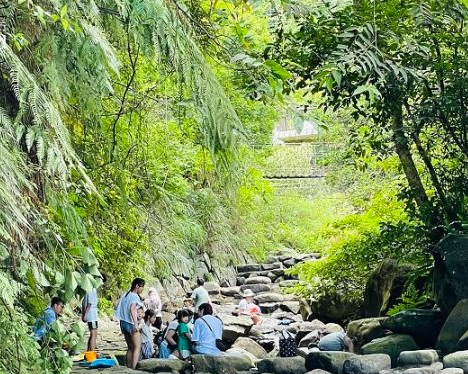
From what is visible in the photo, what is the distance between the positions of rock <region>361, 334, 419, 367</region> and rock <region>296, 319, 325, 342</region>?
3982 millimetres

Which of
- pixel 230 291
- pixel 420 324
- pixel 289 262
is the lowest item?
pixel 420 324

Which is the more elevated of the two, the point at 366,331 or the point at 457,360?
the point at 366,331

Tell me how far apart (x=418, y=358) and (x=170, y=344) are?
3.29 m

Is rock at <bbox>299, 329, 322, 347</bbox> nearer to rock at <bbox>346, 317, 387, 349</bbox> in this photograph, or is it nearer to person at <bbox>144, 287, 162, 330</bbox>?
rock at <bbox>346, 317, 387, 349</bbox>

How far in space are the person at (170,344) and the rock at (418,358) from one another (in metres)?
2.96

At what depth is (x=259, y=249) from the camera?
953 inches

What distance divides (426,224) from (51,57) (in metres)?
6.32

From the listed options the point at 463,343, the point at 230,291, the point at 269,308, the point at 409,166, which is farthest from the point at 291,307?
the point at 463,343

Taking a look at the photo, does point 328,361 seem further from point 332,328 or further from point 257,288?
point 257,288

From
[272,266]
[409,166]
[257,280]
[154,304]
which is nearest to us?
[409,166]

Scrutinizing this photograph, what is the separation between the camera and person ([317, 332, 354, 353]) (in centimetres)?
944

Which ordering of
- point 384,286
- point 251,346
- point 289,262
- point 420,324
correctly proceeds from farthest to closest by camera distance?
point 289,262 < point 251,346 < point 384,286 < point 420,324

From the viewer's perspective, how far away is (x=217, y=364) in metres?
8.52

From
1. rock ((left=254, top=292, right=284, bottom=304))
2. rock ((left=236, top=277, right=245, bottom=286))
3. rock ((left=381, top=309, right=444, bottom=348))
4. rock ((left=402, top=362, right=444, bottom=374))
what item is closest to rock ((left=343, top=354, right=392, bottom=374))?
rock ((left=402, top=362, right=444, bottom=374))
